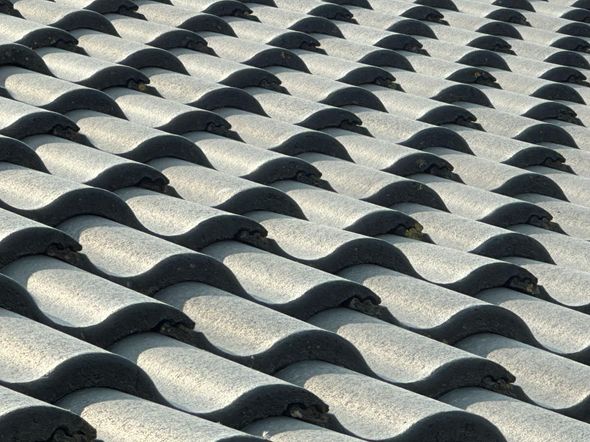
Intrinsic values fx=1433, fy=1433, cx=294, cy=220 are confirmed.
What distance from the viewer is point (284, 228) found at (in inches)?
139

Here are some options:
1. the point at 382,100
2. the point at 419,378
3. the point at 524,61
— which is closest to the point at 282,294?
the point at 419,378

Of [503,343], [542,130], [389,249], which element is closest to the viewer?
[503,343]

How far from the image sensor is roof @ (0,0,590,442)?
8.43 ft

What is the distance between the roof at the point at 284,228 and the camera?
257 cm

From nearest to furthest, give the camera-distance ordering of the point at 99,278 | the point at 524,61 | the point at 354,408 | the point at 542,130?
the point at 354,408 < the point at 99,278 < the point at 542,130 < the point at 524,61

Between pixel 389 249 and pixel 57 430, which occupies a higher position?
pixel 57 430

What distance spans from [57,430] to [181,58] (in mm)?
2763

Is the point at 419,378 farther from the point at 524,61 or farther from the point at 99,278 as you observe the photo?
the point at 524,61

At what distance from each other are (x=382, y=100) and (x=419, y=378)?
2.07 metres

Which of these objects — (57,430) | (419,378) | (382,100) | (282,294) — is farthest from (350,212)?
(57,430)

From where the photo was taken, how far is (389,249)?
3422 mm

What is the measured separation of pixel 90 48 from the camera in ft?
15.5

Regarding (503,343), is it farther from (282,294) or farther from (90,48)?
(90,48)

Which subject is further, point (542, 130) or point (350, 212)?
point (542, 130)
